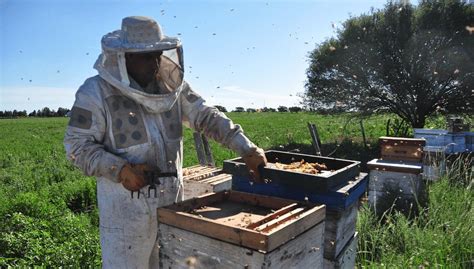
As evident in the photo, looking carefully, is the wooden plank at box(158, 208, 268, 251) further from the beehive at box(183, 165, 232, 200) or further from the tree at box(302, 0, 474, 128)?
the tree at box(302, 0, 474, 128)

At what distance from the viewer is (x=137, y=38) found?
2.60 metres

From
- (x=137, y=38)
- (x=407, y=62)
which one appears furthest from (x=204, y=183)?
(x=407, y=62)

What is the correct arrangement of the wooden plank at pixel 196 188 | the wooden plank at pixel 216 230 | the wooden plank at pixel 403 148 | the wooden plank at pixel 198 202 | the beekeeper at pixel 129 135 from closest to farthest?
1. the wooden plank at pixel 216 230
2. the wooden plank at pixel 198 202
3. the beekeeper at pixel 129 135
4. the wooden plank at pixel 196 188
5. the wooden plank at pixel 403 148

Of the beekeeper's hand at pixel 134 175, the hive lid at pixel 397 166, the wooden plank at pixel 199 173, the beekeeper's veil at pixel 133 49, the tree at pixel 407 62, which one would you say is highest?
the tree at pixel 407 62

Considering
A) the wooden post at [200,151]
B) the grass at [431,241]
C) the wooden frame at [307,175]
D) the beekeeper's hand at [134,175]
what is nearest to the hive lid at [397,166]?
the grass at [431,241]

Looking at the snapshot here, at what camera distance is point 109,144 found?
266 cm

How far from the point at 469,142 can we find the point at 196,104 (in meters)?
7.25

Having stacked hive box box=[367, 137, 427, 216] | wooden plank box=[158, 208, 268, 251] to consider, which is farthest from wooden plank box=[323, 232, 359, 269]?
stacked hive box box=[367, 137, 427, 216]

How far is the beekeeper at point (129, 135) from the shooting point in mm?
2533

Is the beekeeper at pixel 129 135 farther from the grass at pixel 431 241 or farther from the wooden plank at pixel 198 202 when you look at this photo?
the grass at pixel 431 241

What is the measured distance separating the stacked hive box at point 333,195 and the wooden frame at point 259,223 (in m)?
→ 0.29

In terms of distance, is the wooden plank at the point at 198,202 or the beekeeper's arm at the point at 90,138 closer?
the wooden plank at the point at 198,202

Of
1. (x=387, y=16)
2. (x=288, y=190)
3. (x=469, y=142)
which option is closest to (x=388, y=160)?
(x=469, y=142)

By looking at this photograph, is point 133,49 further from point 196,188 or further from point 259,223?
point 196,188
